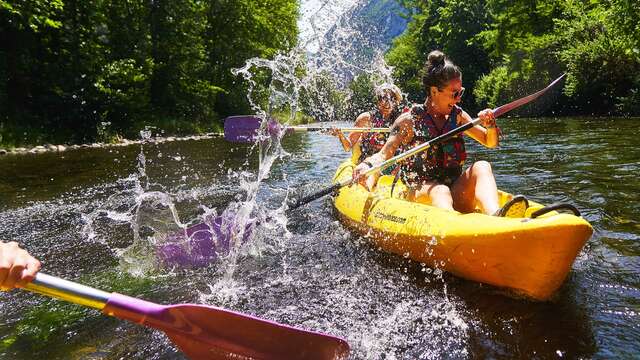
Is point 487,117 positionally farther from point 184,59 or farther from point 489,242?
point 184,59

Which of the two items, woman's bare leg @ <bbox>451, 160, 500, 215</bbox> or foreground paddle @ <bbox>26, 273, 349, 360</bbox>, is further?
woman's bare leg @ <bbox>451, 160, 500, 215</bbox>

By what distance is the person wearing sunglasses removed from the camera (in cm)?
166

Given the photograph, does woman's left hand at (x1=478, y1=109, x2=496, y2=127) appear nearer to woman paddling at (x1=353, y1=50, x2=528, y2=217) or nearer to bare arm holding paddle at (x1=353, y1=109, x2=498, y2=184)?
woman paddling at (x1=353, y1=50, x2=528, y2=217)

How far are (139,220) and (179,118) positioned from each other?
1622cm

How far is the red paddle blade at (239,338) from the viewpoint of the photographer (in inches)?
91.7

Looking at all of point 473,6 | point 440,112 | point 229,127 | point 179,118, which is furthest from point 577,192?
point 473,6

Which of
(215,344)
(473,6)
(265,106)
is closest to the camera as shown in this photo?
(215,344)

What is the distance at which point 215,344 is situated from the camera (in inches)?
93.1

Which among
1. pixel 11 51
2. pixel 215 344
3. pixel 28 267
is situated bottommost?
pixel 215 344

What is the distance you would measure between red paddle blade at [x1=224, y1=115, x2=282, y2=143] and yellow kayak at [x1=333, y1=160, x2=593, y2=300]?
11.8ft

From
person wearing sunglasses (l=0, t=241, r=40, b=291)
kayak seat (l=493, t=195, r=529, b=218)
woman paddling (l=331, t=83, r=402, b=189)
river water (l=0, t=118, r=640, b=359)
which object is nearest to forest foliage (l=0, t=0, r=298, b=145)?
river water (l=0, t=118, r=640, b=359)

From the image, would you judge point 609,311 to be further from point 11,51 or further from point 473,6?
point 473,6

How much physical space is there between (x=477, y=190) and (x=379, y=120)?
353cm

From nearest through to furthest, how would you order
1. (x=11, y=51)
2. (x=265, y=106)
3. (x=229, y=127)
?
(x=229, y=127) < (x=11, y=51) < (x=265, y=106)
